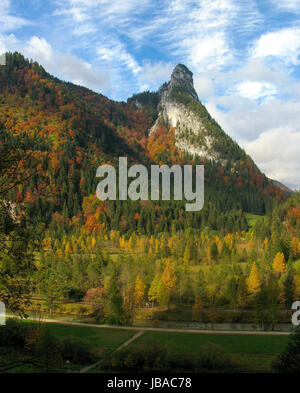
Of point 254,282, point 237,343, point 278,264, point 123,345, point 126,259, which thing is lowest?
point 237,343

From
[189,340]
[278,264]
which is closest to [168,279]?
[189,340]

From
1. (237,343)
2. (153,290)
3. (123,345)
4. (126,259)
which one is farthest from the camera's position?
(126,259)

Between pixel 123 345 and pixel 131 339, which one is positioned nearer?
pixel 123 345

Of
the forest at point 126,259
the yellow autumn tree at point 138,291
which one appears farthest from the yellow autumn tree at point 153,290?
the yellow autumn tree at point 138,291

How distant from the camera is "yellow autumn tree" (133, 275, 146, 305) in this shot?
63.9m

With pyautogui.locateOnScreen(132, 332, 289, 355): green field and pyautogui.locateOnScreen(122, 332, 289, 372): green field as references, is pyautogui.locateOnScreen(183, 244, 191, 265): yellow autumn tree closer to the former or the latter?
pyautogui.locateOnScreen(132, 332, 289, 355): green field

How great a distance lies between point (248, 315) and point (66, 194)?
12277 cm

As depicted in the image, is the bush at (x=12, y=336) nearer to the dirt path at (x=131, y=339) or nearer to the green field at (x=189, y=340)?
the green field at (x=189, y=340)

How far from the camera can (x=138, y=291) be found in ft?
210

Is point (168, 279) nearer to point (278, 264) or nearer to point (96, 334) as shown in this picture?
point (96, 334)

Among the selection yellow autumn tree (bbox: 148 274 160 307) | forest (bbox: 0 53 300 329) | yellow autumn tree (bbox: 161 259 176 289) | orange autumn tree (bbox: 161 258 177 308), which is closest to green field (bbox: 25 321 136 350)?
forest (bbox: 0 53 300 329)

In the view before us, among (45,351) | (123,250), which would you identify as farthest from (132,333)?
(123,250)
